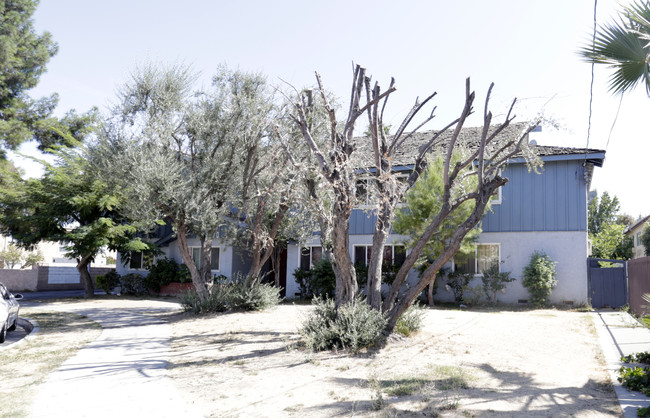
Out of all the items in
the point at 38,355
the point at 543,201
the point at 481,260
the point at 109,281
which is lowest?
the point at 38,355

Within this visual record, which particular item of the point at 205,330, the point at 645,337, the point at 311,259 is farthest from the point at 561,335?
the point at 311,259

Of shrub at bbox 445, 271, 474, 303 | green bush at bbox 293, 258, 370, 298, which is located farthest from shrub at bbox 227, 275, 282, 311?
shrub at bbox 445, 271, 474, 303

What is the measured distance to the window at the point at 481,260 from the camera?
1683cm

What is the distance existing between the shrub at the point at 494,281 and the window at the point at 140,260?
14.8 m

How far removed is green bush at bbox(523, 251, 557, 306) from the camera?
15.4 meters

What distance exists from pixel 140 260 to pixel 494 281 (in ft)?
52.7

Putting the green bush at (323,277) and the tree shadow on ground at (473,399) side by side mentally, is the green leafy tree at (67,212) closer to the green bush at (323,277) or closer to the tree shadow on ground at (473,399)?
the green bush at (323,277)

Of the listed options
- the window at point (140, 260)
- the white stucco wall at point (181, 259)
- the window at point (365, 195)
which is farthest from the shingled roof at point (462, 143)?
the window at point (140, 260)

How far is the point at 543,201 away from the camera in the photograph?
16375mm

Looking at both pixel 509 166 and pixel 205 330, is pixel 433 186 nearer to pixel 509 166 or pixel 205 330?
pixel 509 166

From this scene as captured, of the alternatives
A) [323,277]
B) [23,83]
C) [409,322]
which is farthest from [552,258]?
[23,83]

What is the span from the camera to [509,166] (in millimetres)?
16953

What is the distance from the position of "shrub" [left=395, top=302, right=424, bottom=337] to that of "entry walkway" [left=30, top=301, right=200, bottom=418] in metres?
Answer: 4.32

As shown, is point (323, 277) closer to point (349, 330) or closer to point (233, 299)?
point (233, 299)
